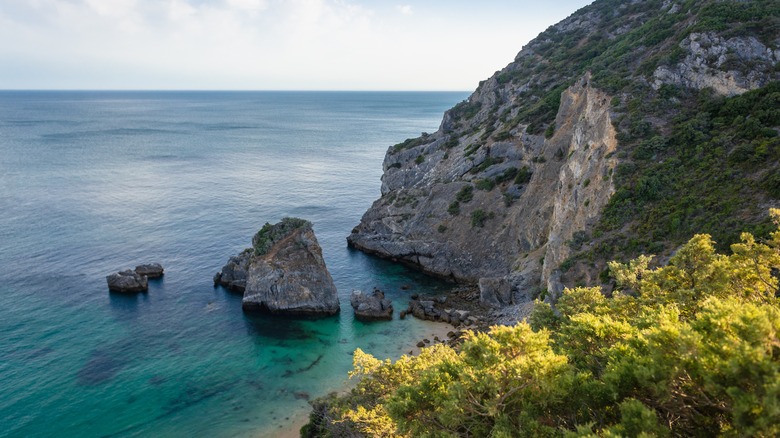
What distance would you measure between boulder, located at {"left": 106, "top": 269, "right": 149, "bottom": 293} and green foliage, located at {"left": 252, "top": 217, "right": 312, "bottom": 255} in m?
15.8

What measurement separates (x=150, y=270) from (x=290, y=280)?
2193 centimetres

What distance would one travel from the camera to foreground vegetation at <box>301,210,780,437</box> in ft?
40.4

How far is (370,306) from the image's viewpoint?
5553 centimetres

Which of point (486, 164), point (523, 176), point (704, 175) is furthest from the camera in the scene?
point (486, 164)

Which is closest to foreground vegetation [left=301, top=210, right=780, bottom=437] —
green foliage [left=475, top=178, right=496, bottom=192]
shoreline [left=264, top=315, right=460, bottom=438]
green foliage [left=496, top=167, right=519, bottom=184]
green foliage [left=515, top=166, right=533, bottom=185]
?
shoreline [left=264, top=315, right=460, bottom=438]

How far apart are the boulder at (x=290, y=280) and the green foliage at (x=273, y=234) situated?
0.13 metres

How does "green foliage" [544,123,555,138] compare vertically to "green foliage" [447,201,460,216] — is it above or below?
above

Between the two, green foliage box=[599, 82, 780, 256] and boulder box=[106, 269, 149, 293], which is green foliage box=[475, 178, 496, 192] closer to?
green foliage box=[599, 82, 780, 256]

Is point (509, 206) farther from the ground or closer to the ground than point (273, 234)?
farther from the ground

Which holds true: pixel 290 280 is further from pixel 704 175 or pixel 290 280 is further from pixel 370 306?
pixel 704 175

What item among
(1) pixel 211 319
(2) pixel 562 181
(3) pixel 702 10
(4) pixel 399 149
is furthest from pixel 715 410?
(4) pixel 399 149

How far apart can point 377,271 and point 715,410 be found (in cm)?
5699

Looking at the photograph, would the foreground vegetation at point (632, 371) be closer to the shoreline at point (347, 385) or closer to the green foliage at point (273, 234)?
the shoreline at point (347, 385)

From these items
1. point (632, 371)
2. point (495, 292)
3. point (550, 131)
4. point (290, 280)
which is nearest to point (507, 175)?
point (550, 131)
